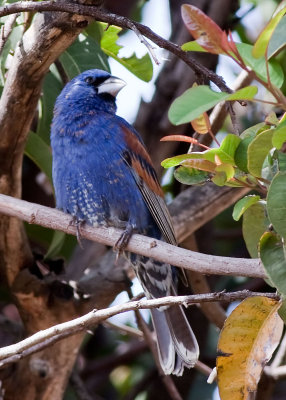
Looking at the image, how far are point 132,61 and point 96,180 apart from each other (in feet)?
1.93

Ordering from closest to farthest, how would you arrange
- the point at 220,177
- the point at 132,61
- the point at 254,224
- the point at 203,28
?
the point at 203,28 < the point at 220,177 < the point at 254,224 < the point at 132,61

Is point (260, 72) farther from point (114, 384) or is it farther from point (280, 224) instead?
point (114, 384)

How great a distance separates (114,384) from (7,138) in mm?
2120

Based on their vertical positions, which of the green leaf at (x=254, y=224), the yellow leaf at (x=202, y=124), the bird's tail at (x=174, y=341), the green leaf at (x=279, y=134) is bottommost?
the bird's tail at (x=174, y=341)

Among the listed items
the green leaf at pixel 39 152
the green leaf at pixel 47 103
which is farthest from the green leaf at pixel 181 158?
the green leaf at pixel 47 103

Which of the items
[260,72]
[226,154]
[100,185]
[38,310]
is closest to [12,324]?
[38,310]

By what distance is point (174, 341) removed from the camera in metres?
3.62

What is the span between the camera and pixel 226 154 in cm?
245

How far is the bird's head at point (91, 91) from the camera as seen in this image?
3998mm

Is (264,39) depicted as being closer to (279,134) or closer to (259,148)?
(279,134)

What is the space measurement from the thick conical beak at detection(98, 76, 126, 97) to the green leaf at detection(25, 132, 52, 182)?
1.51 feet

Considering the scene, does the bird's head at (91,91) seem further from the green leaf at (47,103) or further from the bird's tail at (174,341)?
the bird's tail at (174,341)

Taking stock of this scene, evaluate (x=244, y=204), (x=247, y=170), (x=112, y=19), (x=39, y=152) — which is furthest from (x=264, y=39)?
(x=39, y=152)

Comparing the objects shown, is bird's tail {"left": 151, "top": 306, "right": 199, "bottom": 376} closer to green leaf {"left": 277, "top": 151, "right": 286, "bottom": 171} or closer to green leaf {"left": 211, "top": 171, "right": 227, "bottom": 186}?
green leaf {"left": 211, "top": 171, "right": 227, "bottom": 186}
